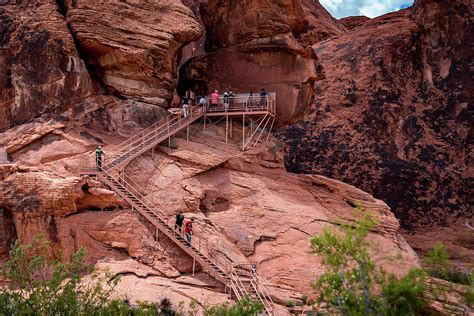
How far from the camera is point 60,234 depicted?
21891 millimetres

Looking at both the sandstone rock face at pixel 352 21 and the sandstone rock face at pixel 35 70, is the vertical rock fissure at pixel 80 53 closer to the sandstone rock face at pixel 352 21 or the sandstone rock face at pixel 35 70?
the sandstone rock face at pixel 35 70

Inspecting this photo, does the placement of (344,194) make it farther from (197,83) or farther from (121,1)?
(121,1)

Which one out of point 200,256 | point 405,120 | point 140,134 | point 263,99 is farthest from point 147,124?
point 405,120

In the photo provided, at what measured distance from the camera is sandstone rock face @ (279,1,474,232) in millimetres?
43125

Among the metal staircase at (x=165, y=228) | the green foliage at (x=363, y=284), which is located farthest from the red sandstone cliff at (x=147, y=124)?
the green foliage at (x=363, y=284)

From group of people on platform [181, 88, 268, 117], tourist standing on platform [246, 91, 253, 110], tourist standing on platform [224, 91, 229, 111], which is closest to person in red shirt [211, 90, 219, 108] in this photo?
group of people on platform [181, 88, 268, 117]

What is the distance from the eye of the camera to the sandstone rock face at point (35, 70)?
25406 mm

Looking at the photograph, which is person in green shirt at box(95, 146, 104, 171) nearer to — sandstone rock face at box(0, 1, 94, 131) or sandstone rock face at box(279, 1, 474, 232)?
sandstone rock face at box(0, 1, 94, 131)

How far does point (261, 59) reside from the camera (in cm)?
3130

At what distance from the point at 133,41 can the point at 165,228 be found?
391 inches

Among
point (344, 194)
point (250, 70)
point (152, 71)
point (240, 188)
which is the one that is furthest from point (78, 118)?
point (344, 194)

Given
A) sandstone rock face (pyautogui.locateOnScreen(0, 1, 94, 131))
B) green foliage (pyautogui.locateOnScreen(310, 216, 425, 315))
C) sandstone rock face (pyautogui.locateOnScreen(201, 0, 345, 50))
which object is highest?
sandstone rock face (pyautogui.locateOnScreen(201, 0, 345, 50))

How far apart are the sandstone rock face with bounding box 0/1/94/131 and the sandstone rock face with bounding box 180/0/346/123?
330 inches

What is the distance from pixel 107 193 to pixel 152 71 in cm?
794
